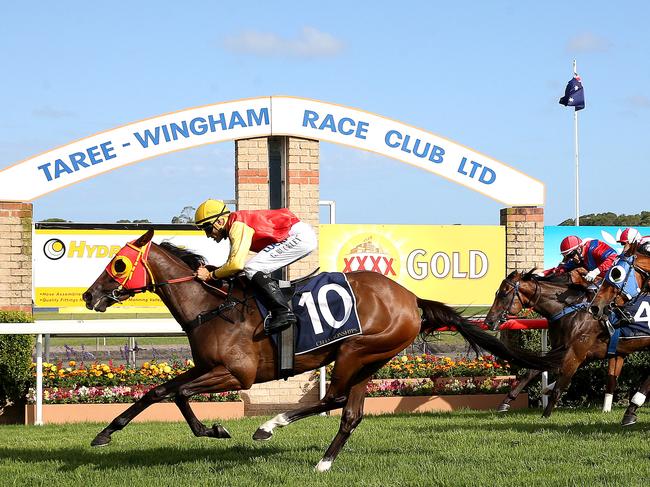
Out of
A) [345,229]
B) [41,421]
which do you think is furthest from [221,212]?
[345,229]

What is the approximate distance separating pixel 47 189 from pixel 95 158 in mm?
680

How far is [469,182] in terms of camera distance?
12.3 metres

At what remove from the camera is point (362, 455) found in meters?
7.00

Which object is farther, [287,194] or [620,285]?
[287,194]

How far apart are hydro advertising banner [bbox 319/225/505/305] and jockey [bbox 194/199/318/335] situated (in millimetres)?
5447

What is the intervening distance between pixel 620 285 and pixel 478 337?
209 cm

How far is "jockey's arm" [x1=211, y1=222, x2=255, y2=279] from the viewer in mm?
6379

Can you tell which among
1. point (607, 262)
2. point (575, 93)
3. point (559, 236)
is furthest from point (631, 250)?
point (559, 236)

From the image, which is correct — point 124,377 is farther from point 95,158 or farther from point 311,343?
point 311,343

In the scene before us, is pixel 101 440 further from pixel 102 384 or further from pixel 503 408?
pixel 503 408

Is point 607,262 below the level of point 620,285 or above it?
above

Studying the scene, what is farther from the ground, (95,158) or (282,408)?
(95,158)

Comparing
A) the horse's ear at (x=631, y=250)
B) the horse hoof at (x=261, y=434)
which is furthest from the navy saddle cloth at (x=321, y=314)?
the horse's ear at (x=631, y=250)

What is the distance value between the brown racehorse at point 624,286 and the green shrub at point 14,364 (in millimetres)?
6158
